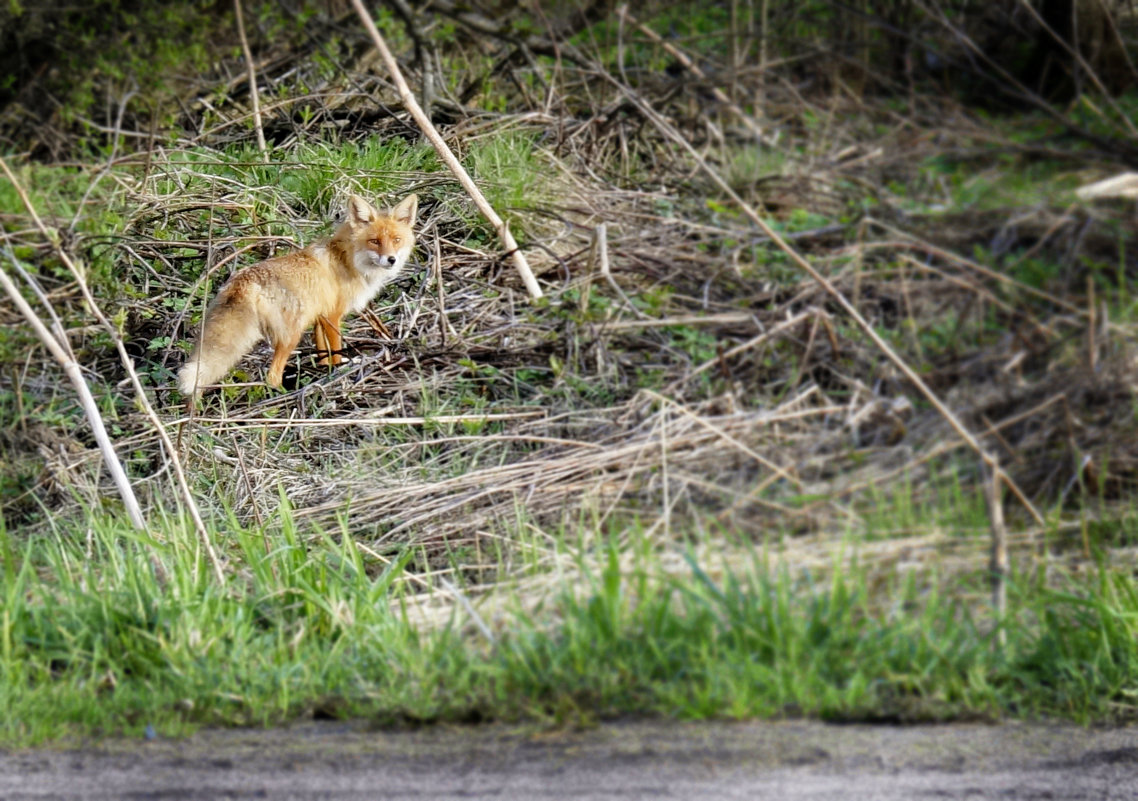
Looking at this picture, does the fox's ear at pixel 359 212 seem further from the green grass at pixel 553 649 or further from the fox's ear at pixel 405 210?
the green grass at pixel 553 649

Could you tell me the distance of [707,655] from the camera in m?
3.11

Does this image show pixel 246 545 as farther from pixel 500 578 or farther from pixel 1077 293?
pixel 1077 293

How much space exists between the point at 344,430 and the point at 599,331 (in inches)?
42.0

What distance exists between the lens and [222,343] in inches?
146

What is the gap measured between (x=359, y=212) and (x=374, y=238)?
0.11 meters

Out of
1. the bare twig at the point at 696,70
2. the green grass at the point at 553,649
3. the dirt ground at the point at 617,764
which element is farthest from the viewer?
the bare twig at the point at 696,70

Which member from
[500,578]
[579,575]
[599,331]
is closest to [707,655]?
[579,575]

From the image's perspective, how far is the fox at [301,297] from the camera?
3.72 meters

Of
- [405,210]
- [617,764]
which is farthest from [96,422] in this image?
[617,764]

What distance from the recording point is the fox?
146 inches

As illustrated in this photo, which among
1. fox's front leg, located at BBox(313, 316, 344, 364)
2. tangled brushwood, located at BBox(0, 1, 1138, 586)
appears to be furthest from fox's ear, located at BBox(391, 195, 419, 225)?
fox's front leg, located at BBox(313, 316, 344, 364)

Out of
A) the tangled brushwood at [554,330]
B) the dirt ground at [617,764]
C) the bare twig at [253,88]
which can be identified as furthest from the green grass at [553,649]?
the bare twig at [253,88]

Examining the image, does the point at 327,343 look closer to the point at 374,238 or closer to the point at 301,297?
the point at 301,297

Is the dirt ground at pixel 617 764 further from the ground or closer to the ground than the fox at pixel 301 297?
closer to the ground
